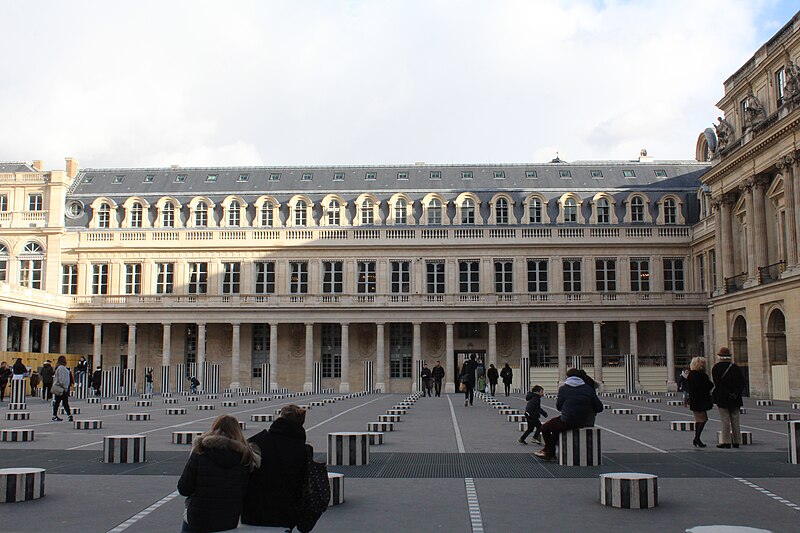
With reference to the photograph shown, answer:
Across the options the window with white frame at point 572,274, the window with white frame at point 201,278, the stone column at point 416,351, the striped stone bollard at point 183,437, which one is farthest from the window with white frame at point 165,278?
the striped stone bollard at point 183,437

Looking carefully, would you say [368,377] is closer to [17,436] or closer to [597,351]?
[597,351]

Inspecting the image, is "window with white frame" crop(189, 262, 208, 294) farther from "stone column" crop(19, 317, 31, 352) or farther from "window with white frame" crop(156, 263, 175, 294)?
"stone column" crop(19, 317, 31, 352)

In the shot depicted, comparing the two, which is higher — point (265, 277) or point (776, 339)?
point (265, 277)

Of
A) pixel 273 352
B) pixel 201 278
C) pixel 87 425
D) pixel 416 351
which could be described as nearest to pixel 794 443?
pixel 87 425

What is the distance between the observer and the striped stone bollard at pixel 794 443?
52.5 ft

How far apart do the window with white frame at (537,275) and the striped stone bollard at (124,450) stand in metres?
56.0

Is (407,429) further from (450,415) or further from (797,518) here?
(797,518)

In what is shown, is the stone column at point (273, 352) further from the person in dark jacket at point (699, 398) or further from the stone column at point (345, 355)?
the person in dark jacket at point (699, 398)

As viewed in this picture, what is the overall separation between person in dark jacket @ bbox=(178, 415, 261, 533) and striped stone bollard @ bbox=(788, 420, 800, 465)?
11808 millimetres

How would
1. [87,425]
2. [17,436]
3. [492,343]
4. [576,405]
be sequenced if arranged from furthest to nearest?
[492,343] → [87,425] → [17,436] → [576,405]

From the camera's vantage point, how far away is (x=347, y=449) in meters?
15.9

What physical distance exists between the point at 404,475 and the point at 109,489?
15.4 feet

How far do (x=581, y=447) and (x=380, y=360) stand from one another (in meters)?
53.9

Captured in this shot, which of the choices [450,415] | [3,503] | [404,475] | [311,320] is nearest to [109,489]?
[3,503]
